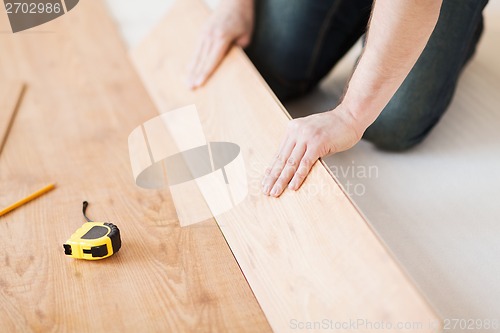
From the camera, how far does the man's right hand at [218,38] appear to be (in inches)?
60.2

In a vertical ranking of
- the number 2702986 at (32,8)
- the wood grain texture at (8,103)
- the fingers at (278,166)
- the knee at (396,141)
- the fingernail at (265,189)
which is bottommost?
the knee at (396,141)

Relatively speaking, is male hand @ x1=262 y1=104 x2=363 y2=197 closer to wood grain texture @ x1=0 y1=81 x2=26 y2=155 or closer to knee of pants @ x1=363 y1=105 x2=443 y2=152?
knee of pants @ x1=363 y1=105 x2=443 y2=152

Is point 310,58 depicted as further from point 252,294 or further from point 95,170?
point 252,294

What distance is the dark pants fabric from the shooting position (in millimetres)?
1466

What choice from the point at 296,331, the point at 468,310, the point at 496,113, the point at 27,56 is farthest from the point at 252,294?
the point at 27,56

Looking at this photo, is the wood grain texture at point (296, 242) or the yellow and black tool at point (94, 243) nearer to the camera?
the wood grain texture at point (296, 242)

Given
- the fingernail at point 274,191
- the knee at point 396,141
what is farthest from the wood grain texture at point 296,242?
the knee at point 396,141

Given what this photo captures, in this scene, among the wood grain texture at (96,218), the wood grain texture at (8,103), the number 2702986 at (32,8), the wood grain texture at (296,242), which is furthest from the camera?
the number 2702986 at (32,8)

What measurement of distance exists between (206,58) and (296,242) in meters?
0.69

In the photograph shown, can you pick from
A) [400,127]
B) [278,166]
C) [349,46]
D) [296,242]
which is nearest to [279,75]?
[349,46]

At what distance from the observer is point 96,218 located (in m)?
1.20

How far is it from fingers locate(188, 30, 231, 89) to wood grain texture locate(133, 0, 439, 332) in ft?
0.22

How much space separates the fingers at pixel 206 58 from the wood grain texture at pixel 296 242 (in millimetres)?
66

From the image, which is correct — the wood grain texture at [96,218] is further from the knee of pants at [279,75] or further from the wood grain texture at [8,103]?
the knee of pants at [279,75]
